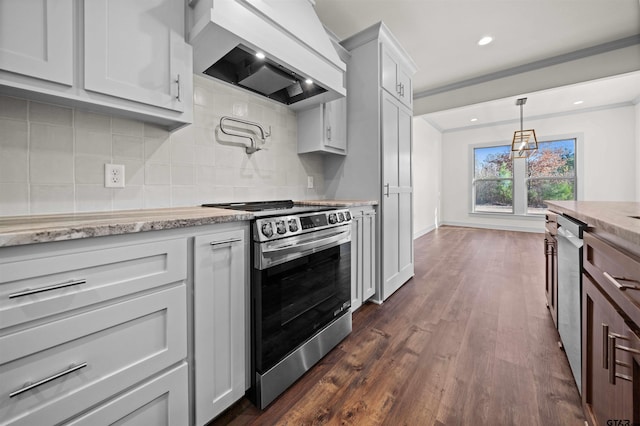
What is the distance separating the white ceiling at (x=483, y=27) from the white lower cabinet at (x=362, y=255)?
1884 millimetres

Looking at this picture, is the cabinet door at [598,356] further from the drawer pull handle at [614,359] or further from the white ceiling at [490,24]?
the white ceiling at [490,24]

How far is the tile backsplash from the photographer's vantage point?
1.14 meters

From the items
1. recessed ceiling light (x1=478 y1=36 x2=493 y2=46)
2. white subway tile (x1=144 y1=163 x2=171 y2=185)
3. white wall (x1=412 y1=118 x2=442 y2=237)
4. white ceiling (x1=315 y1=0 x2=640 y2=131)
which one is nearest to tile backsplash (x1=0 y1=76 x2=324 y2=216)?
white subway tile (x1=144 y1=163 x2=171 y2=185)

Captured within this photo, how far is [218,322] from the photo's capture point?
1.14 m

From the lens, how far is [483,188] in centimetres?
692

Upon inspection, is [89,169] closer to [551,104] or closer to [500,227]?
[551,104]

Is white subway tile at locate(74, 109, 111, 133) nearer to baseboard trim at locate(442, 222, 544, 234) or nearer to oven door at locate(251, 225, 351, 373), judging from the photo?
oven door at locate(251, 225, 351, 373)

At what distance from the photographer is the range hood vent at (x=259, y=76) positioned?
166 centimetres

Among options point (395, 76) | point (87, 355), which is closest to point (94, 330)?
point (87, 355)

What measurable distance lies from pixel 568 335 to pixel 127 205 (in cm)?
253

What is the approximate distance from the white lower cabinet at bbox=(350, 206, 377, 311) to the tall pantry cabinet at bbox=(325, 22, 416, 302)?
11 cm

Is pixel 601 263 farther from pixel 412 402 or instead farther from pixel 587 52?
pixel 587 52

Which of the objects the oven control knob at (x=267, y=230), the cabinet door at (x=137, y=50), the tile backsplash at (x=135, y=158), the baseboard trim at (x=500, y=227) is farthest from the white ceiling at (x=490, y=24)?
the baseboard trim at (x=500, y=227)

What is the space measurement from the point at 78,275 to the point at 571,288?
213 centimetres
